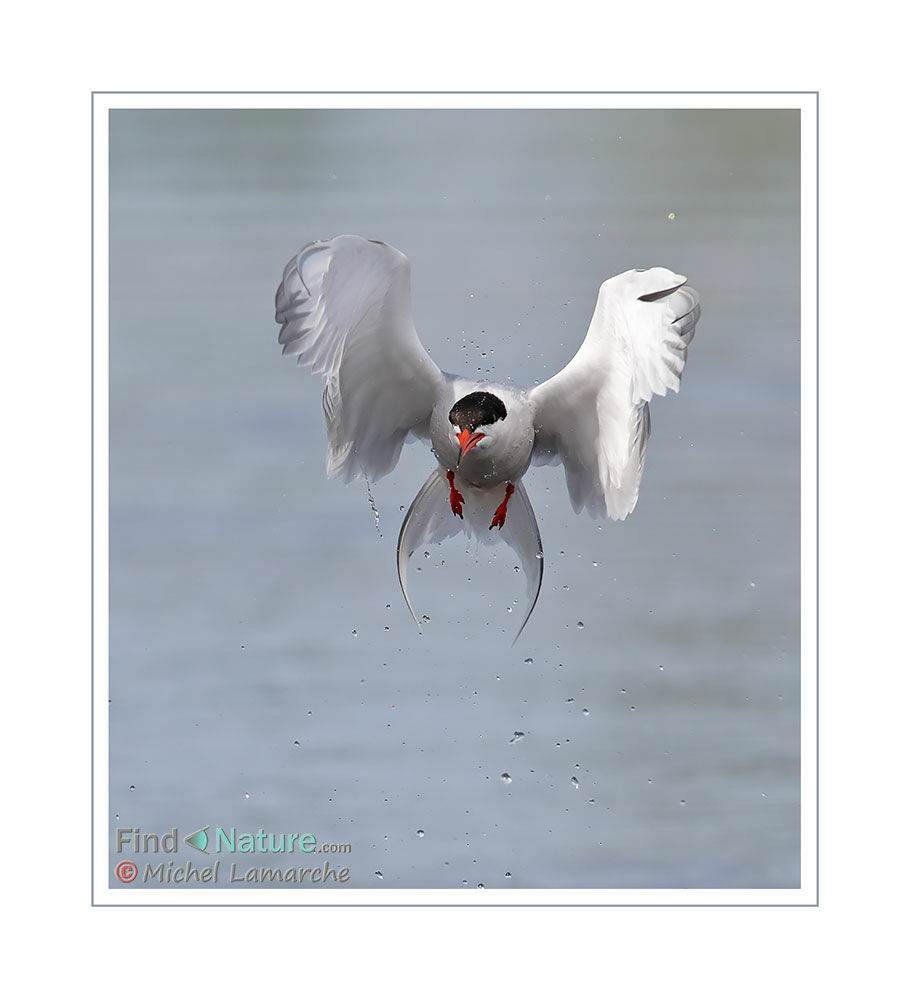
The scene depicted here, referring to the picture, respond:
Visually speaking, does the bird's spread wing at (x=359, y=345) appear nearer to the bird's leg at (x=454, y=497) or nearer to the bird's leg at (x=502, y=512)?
the bird's leg at (x=454, y=497)

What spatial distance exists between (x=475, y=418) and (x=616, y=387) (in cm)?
38

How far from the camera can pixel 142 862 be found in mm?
3393

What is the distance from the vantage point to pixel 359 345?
3.16 meters

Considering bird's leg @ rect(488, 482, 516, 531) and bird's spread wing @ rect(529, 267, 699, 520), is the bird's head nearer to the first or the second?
bird's spread wing @ rect(529, 267, 699, 520)

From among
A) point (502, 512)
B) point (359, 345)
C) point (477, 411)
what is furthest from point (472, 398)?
point (502, 512)

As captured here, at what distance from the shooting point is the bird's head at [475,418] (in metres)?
3.14

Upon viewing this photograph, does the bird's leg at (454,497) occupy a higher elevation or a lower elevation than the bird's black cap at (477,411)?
lower

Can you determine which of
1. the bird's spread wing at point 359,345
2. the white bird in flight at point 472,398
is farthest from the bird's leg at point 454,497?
the bird's spread wing at point 359,345

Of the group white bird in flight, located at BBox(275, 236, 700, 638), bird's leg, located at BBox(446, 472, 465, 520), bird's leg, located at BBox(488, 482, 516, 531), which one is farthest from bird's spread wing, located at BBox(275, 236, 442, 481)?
bird's leg, located at BBox(488, 482, 516, 531)

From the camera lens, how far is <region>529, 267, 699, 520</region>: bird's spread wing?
2.95 meters

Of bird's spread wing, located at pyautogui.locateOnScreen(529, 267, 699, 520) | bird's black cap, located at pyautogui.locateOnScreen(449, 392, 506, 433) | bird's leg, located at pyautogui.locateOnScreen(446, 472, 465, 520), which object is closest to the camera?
bird's spread wing, located at pyautogui.locateOnScreen(529, 267, 699, 520)
